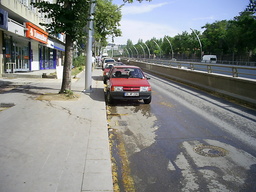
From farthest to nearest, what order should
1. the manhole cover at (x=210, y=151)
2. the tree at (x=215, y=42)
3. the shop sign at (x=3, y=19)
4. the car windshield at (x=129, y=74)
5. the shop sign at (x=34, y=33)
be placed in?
the tree at (x=215, y=42) → the shop sign at (x=34, y=33) → the shop sign at (x=3, y=19) → the car windshield at (x=129, y=74) → the manhole cover at (x=210, y=151)

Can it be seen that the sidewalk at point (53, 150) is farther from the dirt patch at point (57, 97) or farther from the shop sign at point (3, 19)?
the shop sign at point (3, 19)

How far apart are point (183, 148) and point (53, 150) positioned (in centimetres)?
258

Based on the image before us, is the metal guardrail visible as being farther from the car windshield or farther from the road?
the car windshield

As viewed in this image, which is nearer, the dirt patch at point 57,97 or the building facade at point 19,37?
the dirt patch at point 57,97

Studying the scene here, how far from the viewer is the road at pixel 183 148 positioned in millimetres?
3867

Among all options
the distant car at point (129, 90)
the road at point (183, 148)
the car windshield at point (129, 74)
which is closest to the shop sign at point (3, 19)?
the car windshield at point (129, 74)

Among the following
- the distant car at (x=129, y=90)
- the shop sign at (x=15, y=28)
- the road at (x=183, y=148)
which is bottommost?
the road at (x=183, y=148)

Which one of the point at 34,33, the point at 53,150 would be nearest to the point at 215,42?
the point at 34,33

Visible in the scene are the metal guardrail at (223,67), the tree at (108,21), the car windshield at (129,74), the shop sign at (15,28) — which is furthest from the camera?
the tree at (108,21)

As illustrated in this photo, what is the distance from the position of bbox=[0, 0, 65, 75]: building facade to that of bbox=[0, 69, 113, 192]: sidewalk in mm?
10605

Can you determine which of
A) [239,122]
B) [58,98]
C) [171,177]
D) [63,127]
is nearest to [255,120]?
[239,122]

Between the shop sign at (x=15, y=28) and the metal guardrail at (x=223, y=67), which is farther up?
the shop sign at (x=15, y=28)

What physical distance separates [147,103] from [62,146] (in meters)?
5.88

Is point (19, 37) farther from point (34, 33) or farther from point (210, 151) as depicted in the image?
point (210, 151)
